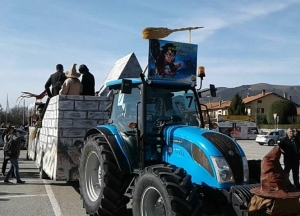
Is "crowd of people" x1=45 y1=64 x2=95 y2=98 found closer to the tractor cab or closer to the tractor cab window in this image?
the tractor cab window

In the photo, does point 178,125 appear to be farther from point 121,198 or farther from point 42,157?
point 42,157

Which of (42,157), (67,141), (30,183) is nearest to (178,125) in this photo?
(67,141)

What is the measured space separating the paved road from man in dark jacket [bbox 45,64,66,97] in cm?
233

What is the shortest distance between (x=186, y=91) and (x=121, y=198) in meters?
1.92

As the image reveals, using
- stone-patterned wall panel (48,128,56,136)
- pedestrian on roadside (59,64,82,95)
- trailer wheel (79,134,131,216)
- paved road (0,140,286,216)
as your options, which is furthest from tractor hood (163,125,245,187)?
pedestrian on roadside (59,64,82,95)

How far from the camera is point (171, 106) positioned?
6.29m

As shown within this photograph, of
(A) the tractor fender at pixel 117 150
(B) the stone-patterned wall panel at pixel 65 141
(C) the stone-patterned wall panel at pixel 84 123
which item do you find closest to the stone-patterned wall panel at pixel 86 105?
(C) the stone-patterned wall panel at pixel 84 123

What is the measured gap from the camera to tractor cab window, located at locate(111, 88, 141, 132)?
21.2ft

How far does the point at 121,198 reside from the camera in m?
6.31

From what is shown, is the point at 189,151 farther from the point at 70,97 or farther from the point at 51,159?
the point at 51,159

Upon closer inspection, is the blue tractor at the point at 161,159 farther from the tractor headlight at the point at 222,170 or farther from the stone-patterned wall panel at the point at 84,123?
the stone-patterned wall panel at the point at 84,123

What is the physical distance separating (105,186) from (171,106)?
1.55 m

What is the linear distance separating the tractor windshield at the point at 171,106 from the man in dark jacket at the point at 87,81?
3.85m

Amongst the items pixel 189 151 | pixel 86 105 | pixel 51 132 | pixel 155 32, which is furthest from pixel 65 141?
pixel 189 151
